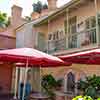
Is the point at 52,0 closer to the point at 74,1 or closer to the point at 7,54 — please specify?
the point at 74,1

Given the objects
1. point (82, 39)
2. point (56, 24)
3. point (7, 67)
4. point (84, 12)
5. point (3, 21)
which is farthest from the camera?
point (3, 21)

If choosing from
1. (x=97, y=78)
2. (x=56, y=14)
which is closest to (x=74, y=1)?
(x=56, y=14)

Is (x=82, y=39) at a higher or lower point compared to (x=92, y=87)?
higher

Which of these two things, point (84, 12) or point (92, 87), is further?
point (84, 12)

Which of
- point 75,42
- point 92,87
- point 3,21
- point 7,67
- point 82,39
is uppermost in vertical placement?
point 3,21

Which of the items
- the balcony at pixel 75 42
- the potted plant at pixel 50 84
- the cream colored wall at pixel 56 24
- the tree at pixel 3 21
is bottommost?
the potted plant at pixel 50 84

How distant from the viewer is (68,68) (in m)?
13.8

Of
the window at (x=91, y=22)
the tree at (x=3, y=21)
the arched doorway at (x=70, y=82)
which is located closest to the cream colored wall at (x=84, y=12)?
the window at (x=91, y=22)

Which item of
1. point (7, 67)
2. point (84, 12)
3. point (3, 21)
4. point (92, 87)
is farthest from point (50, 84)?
point (3, 21)

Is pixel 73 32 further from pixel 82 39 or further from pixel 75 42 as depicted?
pixel 82 39

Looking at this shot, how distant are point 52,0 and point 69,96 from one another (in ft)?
38.2

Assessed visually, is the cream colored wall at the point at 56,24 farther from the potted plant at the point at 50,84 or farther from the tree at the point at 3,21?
the tree at the point at 3,21

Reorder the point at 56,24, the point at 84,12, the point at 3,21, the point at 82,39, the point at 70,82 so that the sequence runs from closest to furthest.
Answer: the point at 70,82 < the point at 82,39 < the point at 84,12 < the point at 56,24 < the point at 3,21

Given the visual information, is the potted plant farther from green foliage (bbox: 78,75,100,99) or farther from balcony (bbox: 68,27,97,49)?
green foliage (bbox: 78,75,100,99)
